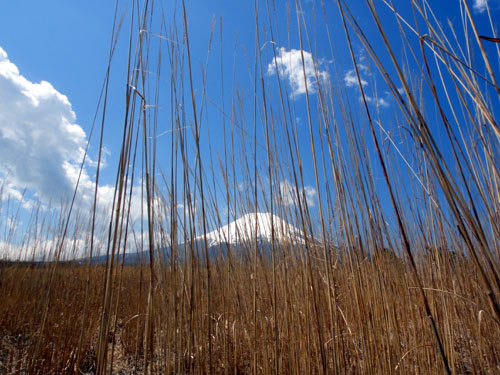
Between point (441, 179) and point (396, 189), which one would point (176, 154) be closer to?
point (441, 179)

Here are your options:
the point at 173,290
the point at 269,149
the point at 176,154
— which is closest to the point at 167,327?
the point at 173,290

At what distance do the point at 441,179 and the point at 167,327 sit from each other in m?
0.65

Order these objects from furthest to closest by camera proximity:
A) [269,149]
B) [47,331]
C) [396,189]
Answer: [47,331] → [396,189] → [269,149]

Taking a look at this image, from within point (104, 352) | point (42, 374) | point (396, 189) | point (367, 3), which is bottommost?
point (42, 374)

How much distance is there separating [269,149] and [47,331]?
157 centimetres

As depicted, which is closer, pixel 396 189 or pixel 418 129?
pixel 418 129

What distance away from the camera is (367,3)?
43 cm

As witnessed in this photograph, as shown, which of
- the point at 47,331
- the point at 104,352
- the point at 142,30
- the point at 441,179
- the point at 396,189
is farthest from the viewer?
the point at 47,331

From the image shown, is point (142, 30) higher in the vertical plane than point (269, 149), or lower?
higher

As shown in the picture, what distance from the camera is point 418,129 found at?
392mm

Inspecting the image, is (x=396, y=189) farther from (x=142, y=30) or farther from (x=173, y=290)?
(x=142, y=30)

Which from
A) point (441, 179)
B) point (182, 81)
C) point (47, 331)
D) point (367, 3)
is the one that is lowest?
point (47, 331)

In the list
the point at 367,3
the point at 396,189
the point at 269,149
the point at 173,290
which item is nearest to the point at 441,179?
the point at 367,3

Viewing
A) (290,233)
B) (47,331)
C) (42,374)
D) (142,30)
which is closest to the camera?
(142,30)
